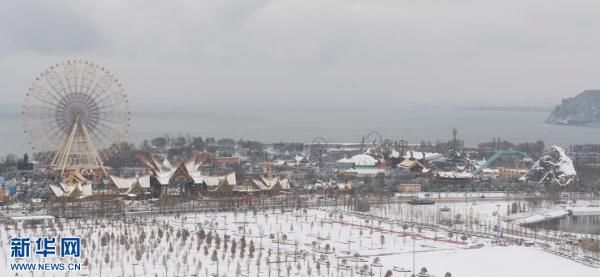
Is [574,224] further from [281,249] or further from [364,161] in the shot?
[364,161]

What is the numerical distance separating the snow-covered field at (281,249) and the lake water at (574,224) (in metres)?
7.20

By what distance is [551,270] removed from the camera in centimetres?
2856

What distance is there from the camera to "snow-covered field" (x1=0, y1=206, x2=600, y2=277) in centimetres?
2759

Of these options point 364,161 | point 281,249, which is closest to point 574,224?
point 281,249

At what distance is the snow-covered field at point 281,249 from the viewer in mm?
27594

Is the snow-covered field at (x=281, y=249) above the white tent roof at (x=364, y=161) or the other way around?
the other way around

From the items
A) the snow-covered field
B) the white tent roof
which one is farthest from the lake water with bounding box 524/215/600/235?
the white tent roof

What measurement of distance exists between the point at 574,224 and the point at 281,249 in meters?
18.4

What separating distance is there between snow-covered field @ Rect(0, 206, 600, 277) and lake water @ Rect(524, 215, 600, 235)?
7202 mm

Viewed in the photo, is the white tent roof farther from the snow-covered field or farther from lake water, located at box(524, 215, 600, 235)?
the snow-covered field

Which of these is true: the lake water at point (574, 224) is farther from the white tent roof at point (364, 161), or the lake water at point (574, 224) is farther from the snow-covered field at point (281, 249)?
the white tent roof at point (364, 161)

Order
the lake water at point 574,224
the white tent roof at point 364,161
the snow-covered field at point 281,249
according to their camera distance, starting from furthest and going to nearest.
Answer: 1. the white tent roof at point 364,161
2. the lake water at point 574,224
3. the snow-covered field at point 281,249

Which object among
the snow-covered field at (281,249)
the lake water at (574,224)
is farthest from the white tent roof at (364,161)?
the snow-covered field at (281,249)

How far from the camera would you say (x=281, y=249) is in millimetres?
31328
